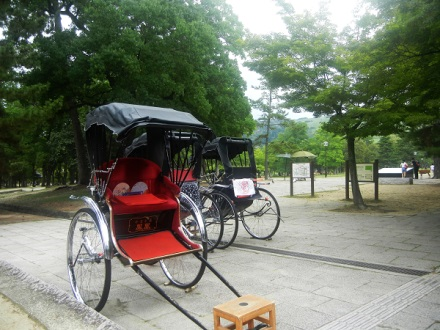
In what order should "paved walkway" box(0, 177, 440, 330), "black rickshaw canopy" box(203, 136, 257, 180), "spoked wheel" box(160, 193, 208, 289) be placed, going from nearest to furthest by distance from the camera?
"paved walkway" box(0, 177, 440, 330) < "spoked wheel" box(160, 193, 208, 289) < "black rickshaw canopy" box(203, 136, 257, 180)

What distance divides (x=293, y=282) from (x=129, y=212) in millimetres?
1981

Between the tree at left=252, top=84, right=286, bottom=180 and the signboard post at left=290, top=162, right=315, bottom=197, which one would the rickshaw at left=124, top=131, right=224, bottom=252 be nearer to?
the signboard post at left=290, top=162, right=315, bottom=197

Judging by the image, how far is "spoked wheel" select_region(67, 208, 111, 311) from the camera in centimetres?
348

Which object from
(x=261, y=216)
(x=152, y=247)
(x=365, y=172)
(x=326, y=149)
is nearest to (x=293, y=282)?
(x=152, y=247)

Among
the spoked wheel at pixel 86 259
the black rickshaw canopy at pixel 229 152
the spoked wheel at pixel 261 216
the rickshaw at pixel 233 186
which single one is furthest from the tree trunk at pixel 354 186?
the spoked wheel at pixel 86 259

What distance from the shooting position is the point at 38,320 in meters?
2.63

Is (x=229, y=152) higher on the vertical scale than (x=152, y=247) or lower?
higher

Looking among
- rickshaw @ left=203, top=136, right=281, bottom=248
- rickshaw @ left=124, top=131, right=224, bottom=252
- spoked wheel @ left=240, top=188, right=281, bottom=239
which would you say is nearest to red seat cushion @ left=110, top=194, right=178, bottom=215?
rickshaw @ left=124, top=131, right=224, bottom=252

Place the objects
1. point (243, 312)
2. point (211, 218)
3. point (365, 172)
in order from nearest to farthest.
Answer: point (243, 312)
point (211, 218)
point (365, 172)

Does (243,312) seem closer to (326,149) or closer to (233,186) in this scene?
(233,186)

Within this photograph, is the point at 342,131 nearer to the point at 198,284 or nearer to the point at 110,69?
the point at 198,284

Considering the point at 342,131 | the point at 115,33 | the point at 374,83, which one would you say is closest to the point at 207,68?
the point at 115,33

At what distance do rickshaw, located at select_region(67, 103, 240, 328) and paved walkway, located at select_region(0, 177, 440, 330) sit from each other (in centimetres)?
35

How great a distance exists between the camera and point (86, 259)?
137 inches
